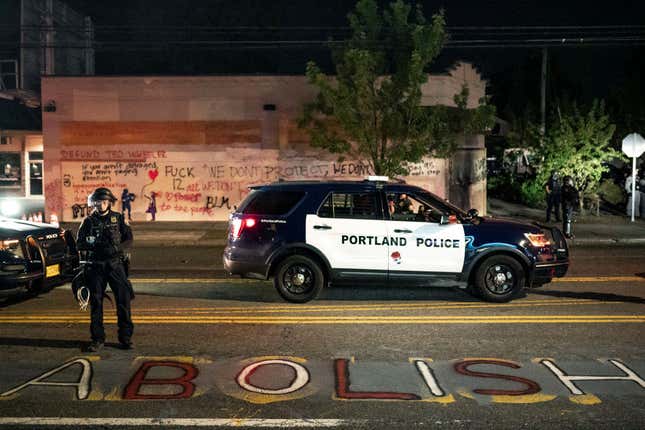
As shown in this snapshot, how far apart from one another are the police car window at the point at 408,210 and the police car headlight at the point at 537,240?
4.12 ft

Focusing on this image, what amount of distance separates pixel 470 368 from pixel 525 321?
2344mm

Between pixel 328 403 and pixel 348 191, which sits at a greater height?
pixel 348 191

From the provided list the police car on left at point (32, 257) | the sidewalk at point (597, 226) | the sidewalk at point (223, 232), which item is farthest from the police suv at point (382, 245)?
the sidewalk at point (223, 232)

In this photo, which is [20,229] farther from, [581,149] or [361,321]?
[581,149]

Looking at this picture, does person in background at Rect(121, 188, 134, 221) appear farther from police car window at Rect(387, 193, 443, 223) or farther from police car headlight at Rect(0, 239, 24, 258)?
police car window at Rect(387, 193, 443, 223)

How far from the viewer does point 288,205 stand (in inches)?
410

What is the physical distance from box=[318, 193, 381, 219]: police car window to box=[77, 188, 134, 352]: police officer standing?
3.44 metres

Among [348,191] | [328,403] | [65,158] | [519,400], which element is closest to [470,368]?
[519,400]

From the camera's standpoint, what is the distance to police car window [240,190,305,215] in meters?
10.4

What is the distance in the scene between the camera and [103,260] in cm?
741

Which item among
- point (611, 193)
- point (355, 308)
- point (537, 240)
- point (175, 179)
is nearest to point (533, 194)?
point (611, 193)

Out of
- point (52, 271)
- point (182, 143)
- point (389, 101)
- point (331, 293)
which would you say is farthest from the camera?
point (182, 143)

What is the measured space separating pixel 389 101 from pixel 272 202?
35.8 ft

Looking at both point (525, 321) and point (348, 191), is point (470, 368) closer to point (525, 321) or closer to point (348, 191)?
point (525, 321)
